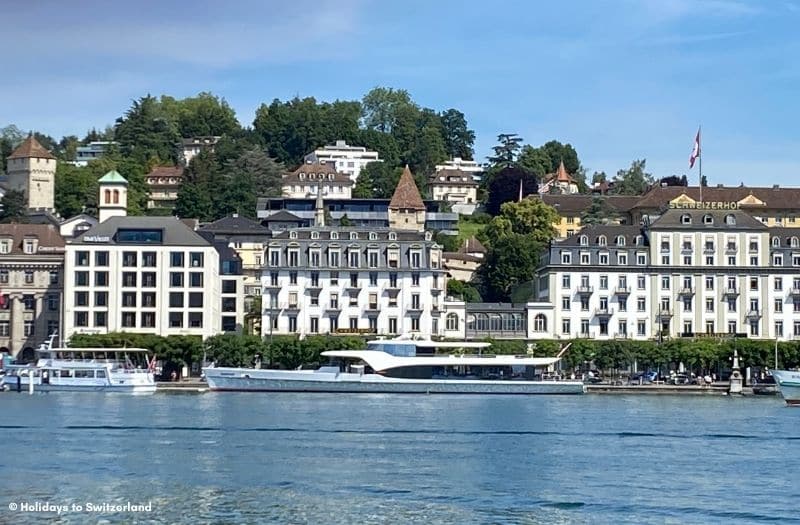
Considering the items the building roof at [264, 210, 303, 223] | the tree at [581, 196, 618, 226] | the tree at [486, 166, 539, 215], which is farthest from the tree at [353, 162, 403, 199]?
the building roof at [264, 210, 303, 223]

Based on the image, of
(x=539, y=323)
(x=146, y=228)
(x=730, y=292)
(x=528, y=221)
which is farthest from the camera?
(x=528, y=221)

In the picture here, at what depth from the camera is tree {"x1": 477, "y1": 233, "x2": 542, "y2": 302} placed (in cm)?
12631

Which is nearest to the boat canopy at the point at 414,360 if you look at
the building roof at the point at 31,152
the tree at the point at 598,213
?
the tree at the point at 598,213

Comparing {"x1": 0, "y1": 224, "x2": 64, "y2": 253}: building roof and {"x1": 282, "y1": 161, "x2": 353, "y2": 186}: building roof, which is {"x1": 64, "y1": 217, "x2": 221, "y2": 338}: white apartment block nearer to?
{"x1": 0, "y1": 224, "x2": 64, "y2": 253}: building roof

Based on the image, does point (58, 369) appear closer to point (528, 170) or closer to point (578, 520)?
point (578, 520)

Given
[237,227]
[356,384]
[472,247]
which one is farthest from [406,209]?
[356,384]

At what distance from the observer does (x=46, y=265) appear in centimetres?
11550

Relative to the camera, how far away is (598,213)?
5591 inches

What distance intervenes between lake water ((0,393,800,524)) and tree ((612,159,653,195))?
103 meters

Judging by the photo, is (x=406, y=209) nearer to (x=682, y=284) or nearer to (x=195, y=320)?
(x=682, y=284)

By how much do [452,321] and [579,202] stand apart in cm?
3769

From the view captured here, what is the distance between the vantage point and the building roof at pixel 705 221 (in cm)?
11212

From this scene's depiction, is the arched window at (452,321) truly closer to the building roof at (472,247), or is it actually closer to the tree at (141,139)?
the building roof at (472,247)

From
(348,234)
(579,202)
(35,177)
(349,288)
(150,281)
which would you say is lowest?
(349,288)
